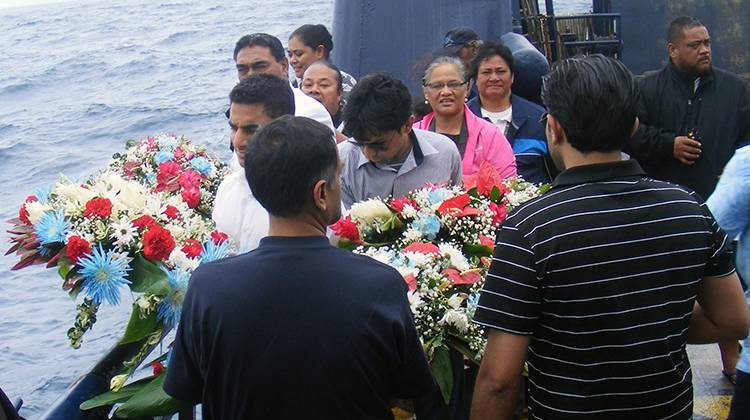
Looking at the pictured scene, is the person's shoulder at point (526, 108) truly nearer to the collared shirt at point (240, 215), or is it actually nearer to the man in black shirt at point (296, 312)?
the collared shirt at point (240, 215)

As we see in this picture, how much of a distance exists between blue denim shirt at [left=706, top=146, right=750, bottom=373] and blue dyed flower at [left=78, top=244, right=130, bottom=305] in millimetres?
2074

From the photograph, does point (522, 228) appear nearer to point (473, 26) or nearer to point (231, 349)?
point (231, 349)

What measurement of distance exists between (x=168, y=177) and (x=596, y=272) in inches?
122

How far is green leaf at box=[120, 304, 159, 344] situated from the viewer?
3207 millimetres

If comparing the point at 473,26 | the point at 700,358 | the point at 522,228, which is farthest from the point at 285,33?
the point at 522,228

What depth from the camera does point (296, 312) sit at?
7.14ft

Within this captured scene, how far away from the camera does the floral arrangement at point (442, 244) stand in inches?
118

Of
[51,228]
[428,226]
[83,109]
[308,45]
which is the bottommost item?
[83,109]

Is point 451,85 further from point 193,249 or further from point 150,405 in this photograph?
point 150,405

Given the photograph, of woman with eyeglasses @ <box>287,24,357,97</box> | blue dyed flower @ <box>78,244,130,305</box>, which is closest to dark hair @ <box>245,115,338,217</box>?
blue dyed flower @ <box>78,244,130,305</box>

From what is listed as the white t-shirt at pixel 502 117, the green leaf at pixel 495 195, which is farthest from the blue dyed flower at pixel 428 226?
the white t-shirt at pixel 502 117

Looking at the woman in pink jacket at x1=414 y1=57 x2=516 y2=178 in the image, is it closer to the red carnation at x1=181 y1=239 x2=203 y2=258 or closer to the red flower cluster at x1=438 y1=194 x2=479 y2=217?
the red flower cluster at x1=438 y1=194 x2=479 y2=217

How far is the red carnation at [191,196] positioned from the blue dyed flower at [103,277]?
1196mm

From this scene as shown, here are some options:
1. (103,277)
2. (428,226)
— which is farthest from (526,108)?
(103,277)
